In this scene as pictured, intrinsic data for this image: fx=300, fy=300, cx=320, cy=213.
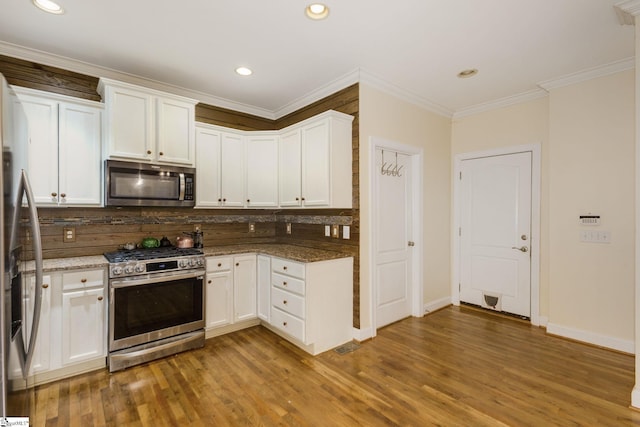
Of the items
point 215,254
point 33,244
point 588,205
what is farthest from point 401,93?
point 33,244

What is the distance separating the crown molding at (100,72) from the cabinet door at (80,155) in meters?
0.51

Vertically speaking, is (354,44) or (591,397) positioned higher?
(354,44)

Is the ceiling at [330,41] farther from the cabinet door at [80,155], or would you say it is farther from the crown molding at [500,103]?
the cabinet door at [80,155]

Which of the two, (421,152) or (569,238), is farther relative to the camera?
(421,152)

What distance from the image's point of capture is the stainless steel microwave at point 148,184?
9.29 ft

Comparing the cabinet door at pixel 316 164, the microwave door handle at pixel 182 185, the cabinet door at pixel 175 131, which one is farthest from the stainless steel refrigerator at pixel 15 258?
the cabinet door at pixel 316 164

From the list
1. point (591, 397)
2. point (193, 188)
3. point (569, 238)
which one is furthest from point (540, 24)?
point (193, 188)

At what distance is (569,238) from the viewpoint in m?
3.25

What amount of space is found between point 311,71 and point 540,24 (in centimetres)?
200

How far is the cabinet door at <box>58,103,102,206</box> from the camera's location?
2.70 meters

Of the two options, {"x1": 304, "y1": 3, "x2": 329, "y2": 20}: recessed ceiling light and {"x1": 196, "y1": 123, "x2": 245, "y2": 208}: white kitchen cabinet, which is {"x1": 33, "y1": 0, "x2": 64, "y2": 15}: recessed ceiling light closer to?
{"x1": 196, "y1": 123, "x2": 245, "y2": 208}: white kitchen cabinet

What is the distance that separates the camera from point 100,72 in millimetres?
3074

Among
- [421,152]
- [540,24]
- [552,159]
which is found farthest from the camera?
[421,152]

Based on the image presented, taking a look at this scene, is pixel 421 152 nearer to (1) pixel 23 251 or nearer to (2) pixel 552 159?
(2) pixel 552 159
